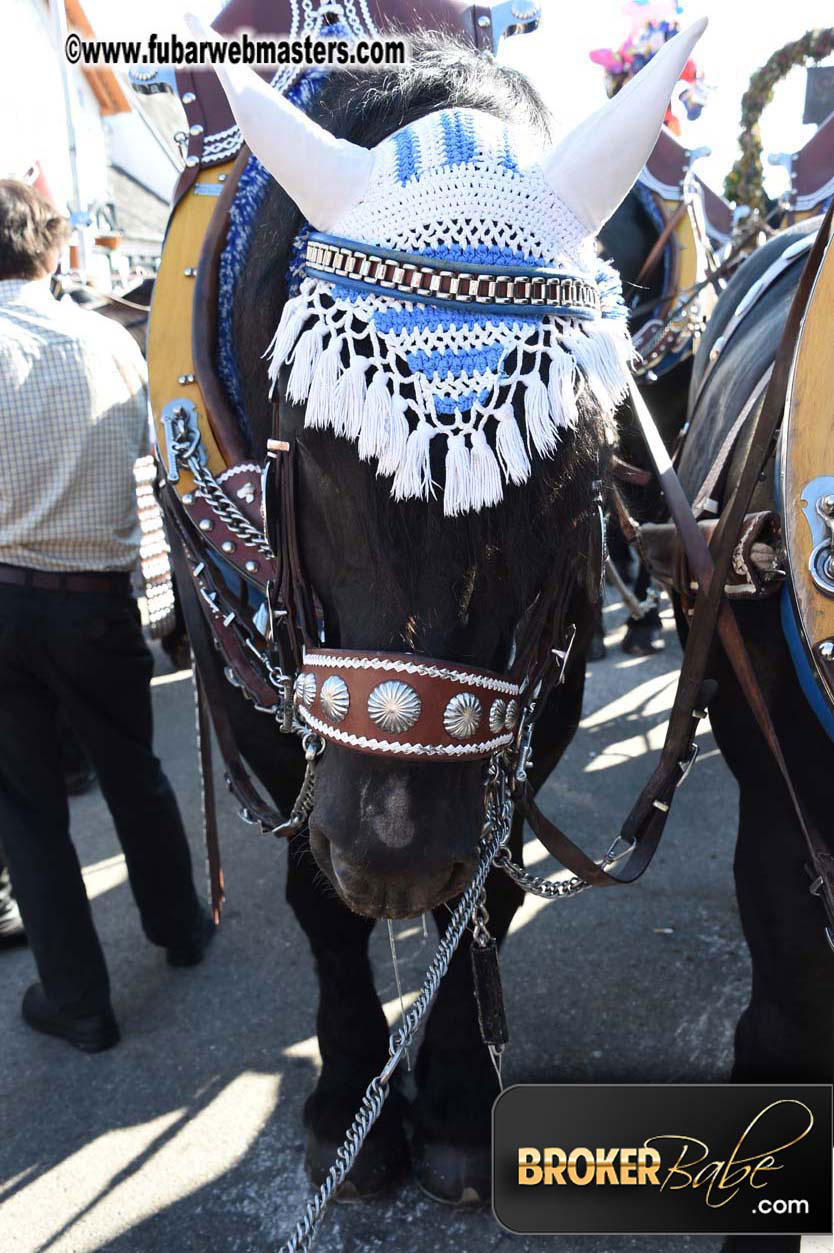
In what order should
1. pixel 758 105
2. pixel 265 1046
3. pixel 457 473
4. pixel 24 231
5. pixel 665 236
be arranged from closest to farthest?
pixel 457 473
pixel 24 231
pixel 265 1046
pixel 665 236
pixel 758 105

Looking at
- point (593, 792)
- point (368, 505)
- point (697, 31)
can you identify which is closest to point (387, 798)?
point (368, 505)

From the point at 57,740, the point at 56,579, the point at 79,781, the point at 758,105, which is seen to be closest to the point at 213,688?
the point at 56,579

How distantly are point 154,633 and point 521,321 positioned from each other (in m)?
1.63

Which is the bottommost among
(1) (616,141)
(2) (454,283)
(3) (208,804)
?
(3) (208,804)

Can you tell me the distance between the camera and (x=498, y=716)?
1.36 m

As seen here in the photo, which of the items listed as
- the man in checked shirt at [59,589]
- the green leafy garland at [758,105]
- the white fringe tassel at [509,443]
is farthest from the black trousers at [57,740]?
the green leafy garland at [758,105]

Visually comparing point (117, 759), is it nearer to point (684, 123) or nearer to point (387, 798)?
point (387, 798)

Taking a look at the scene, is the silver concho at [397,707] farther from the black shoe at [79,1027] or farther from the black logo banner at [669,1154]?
the black shoe at [79,1027]

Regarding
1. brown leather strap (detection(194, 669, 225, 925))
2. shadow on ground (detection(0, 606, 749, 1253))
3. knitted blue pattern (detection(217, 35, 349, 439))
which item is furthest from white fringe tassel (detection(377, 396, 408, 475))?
shadow on ground (detection(0, 606, 749, 1253))

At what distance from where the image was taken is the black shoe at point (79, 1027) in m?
2.63

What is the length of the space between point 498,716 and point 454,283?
571mm

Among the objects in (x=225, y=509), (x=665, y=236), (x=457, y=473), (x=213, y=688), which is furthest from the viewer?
(x=665, y=236)

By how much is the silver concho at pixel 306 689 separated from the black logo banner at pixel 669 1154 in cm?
74

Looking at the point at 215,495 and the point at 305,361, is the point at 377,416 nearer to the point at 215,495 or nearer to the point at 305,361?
the point at 305,361
